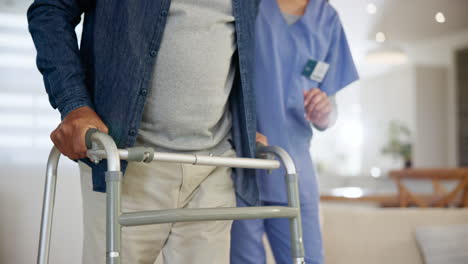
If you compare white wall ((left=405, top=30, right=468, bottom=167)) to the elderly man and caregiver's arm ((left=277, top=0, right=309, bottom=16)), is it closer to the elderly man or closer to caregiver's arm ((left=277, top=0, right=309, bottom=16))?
caregiver's arm ((left=277, top=0, right=309, bottom=16))

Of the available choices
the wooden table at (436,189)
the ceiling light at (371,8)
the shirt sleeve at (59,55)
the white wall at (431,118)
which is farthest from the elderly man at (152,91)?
the white wall at (431,118)

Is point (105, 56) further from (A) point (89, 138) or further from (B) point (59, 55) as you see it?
(A) point (89, 138)

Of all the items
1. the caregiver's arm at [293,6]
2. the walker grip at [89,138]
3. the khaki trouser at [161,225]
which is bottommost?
the khaki trouser at [161,225]

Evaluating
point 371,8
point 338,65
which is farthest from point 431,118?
point 338,65

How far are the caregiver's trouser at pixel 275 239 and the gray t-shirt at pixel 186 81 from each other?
1.15ft

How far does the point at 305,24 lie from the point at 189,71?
0.52 m

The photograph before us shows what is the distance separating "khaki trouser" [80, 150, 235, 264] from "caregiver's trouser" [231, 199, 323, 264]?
224 millimetres

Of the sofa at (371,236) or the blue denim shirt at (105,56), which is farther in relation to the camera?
the sofa at (371,236)

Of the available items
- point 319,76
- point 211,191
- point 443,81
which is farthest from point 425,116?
point 211,191

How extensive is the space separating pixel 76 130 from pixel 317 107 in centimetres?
68

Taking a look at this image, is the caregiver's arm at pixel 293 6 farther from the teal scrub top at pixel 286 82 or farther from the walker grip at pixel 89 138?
the walker grip at pixel 89 138

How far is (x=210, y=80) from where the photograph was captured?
1058 mm

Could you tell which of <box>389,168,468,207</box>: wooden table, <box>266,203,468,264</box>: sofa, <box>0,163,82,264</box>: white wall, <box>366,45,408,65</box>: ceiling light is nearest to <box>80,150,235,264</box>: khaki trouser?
<box>0,163,82,264</box>: white wall

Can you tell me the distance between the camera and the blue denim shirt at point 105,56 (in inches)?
37.5
